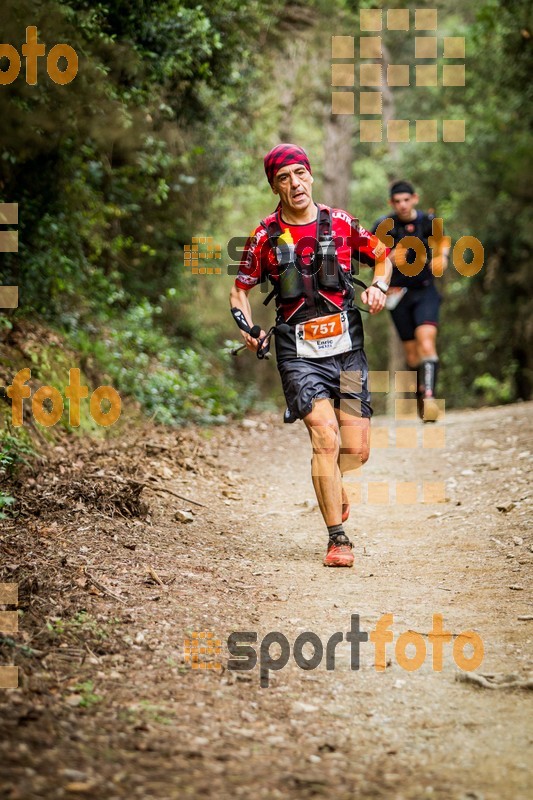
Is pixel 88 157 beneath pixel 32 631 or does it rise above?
→ above

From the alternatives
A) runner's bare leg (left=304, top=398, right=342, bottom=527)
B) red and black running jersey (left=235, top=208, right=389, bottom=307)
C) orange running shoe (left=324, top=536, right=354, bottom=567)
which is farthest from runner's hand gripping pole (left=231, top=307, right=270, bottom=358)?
orange running shoe (left=324, top=536, right=354, bottom=567)

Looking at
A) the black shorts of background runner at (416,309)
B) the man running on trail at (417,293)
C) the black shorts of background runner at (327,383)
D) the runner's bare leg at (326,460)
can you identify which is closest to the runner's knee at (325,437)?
the runner's bare leg at (326,460)

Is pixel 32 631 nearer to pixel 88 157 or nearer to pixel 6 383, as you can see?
pixel 6 383

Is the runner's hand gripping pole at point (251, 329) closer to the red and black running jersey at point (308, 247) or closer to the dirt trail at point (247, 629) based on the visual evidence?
the red and black running jersey at point (308, 247)

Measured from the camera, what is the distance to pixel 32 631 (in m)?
3.59

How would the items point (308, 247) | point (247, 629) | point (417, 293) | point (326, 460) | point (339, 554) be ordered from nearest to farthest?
1. point (247, 629)
2. point (339, 554)
3. point (326, 460)
4. point (308, 247)
5. point (417, 293)

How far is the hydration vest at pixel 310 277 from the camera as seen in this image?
17.7 feet

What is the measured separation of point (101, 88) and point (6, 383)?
273 cm

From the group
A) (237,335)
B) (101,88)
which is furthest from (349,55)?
(101,88)

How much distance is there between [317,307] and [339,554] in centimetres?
154

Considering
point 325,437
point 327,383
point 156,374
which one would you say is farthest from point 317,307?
point 156,374

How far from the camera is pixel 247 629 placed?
4051 millimetres

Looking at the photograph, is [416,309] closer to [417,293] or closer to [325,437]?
[417,293]

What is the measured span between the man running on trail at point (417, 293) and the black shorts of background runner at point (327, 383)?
3.60 m
